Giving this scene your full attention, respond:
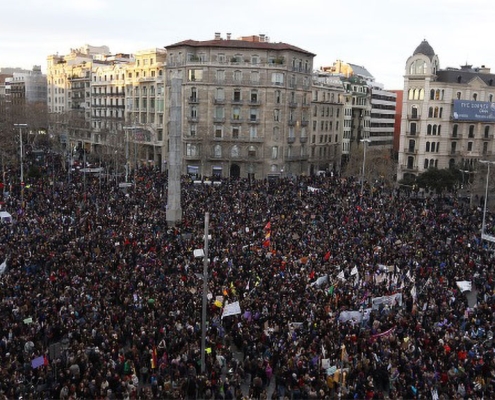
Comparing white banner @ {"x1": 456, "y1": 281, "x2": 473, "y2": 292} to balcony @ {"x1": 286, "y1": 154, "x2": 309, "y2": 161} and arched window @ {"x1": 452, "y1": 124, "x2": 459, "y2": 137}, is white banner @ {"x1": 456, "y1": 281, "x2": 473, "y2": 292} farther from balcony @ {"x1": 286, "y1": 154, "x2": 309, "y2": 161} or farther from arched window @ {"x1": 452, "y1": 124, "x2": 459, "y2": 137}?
arched window @ {"x1": 452, "y1": 124, "x2": 459, "y2": 137}

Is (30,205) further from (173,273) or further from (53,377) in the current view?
(53,377)

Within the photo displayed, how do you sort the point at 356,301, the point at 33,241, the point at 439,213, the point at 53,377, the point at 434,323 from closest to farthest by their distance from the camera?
the point at 53,377 < the point at 434,323 < the point at 356,301 < the point at 33,241 < the point at 439,213

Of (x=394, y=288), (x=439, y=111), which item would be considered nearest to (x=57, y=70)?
(x=439, y=111)

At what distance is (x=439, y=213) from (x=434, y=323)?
24.0 metres

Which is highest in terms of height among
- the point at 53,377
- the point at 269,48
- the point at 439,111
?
the point at 269,48

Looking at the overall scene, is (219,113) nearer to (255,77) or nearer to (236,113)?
(236,113)

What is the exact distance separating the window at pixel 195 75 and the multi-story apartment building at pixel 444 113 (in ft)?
91.6

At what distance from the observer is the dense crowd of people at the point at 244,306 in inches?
672

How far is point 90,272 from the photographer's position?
1028 inches

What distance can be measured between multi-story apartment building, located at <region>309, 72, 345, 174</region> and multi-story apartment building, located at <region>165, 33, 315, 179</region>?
34.6 ft

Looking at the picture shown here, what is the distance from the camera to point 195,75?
230ft

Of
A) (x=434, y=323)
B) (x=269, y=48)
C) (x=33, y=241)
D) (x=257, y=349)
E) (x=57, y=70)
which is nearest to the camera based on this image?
(x=257, y=349)

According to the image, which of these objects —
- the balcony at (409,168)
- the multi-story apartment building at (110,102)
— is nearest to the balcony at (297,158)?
the balcony at (409,168)

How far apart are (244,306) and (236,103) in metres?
50.4
